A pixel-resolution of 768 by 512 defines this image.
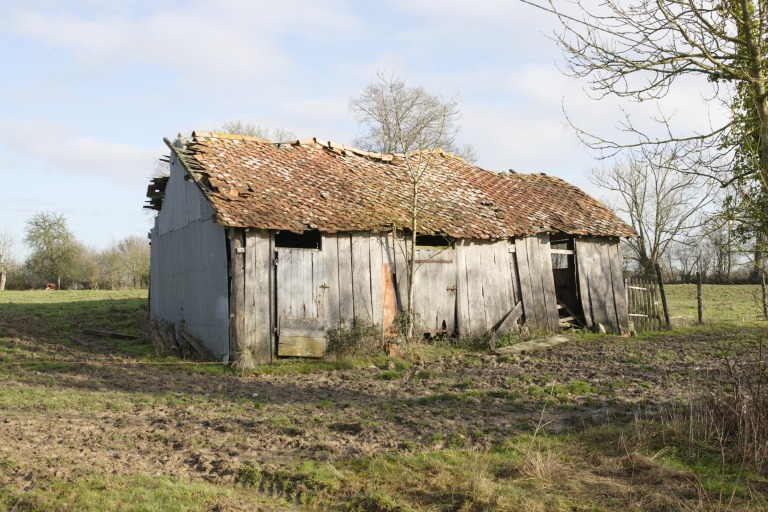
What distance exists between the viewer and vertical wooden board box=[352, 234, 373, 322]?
→ 14.4 m

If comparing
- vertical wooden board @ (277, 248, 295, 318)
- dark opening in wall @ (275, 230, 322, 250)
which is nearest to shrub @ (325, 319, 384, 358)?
vertical wooden board @ (277, 248, 295, 318)

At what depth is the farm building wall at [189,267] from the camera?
13.7m

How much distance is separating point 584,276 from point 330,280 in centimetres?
814

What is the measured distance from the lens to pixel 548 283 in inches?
701

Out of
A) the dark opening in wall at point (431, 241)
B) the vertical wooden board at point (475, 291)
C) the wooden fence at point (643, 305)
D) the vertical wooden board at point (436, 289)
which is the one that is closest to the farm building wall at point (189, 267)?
the vertical wooden board at point (436, 289)

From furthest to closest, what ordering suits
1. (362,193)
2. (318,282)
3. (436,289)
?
(362,193) → (436,289) → (318,282)

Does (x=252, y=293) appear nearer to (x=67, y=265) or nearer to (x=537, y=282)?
(x=537, y=282)

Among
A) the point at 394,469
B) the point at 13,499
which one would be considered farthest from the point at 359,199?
the point at 13,499

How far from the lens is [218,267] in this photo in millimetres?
13797

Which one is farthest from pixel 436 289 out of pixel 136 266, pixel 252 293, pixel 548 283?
pixel 136 266

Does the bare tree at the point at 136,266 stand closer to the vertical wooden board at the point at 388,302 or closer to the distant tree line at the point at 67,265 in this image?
the distant tree line at the point at 67,265

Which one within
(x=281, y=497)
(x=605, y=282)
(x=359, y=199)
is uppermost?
(x=359, y=199)

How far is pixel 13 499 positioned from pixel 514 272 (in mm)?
13551

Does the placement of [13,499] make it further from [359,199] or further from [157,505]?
[359,199]
